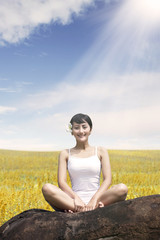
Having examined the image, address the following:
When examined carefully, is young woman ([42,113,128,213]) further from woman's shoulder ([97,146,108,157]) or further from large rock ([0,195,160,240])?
large rock ([0,195,160,240])

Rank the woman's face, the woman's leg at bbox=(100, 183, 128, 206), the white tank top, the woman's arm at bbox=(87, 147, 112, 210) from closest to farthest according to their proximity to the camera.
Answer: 1. the woman's leg at bbox=(100, 183, 128, 206)
2. the woman's arm at bbox=(87, 147, 112, 210)
3. the white tank top
4. the woman's face

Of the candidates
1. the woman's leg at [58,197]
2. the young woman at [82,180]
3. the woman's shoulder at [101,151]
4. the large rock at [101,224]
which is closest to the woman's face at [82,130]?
the young woman at [82,180]

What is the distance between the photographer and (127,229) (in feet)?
11.0

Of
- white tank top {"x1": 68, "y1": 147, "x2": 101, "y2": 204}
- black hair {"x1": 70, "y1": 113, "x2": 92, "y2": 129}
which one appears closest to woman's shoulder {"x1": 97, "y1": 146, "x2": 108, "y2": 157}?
white tank top {"x1": 68, "y1": 147, "x2": 101, "y2": 204}

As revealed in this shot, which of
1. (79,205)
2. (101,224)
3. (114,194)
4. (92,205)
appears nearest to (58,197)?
(79,205)

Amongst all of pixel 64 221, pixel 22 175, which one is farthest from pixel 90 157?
pixel 22 175

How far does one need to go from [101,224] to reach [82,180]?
134 cm

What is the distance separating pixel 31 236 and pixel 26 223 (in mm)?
200

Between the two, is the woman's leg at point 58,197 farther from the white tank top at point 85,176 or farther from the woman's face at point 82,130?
the woman's face at point 82,130

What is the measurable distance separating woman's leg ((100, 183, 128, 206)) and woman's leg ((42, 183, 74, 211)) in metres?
0.49

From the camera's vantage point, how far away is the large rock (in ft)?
10.9

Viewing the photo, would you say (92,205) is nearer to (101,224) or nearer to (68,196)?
(68,196)

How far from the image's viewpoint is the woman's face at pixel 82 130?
4.84 metres

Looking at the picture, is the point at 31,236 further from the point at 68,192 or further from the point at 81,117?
the point at 81,117
